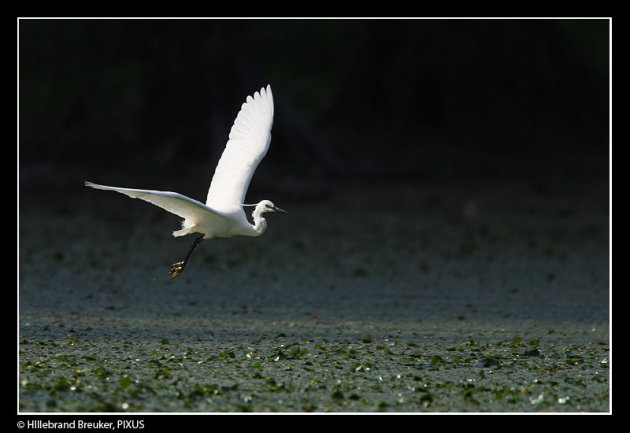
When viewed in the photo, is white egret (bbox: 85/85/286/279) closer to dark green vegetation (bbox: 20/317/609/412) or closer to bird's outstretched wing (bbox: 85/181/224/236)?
bird's outstretched wing (bbox: 85/181/224/236)

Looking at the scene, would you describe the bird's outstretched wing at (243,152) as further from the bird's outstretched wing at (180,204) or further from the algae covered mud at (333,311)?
the algae covered mud at (333,311)

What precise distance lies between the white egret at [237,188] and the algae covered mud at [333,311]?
0.89 m

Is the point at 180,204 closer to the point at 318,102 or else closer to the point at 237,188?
the point at 237,188

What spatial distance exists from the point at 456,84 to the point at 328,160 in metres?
4.31

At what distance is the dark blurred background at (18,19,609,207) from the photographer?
18625 mm

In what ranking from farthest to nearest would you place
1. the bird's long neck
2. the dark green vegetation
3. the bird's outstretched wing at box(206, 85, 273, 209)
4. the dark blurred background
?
the dark blurred background → the bird's outstretched wing at box(206, 85, 273, 209) → the bird's long neck → the dark green vegetation

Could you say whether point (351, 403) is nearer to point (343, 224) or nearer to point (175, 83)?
point (343, 224)

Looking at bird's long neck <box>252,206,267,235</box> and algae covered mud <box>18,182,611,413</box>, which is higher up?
bird's long neck <box>252,206,267,235</box>

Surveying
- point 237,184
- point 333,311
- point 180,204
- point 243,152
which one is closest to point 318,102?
point 333,311

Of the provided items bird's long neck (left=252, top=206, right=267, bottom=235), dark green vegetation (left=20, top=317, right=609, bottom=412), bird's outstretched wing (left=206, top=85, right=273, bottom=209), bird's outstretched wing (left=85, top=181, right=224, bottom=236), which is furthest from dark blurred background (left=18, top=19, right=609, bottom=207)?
bird's outstretched wing (left=85, top=181, right=224, bottom=236)

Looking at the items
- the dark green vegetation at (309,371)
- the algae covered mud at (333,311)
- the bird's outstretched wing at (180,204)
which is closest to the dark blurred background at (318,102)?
the algae covered mud at (333,311)

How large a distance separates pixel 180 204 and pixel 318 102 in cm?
1476

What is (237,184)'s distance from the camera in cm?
852

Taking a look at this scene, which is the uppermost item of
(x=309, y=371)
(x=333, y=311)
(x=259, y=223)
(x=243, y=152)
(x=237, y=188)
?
(x=243, y=152)
